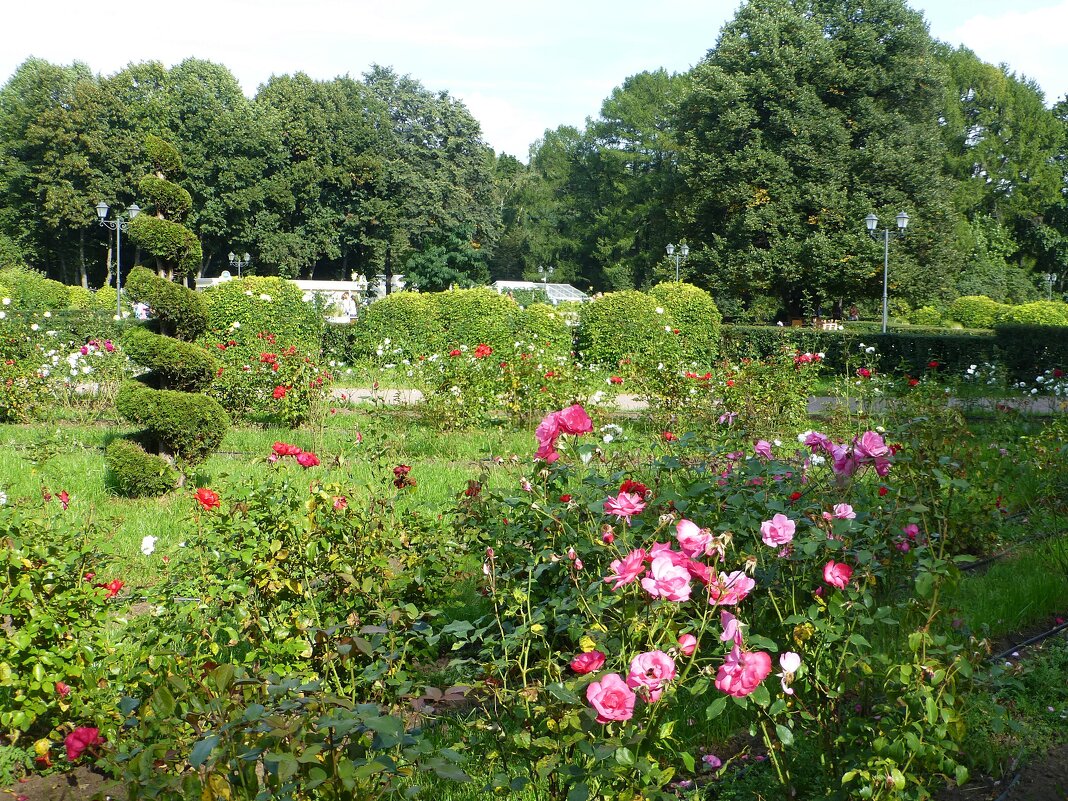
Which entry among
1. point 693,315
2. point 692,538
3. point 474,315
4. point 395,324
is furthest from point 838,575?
point 693,315

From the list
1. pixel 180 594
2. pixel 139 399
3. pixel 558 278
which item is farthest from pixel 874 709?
pixel 558 278

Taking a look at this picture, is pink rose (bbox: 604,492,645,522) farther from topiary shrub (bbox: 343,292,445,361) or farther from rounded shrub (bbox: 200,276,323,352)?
topiary shrub (bbox: 343,292,445,361)

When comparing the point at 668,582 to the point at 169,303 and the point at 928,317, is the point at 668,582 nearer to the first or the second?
the point at 169,303

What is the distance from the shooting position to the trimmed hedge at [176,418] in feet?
21.8

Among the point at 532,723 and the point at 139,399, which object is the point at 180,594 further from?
the point at 139,399

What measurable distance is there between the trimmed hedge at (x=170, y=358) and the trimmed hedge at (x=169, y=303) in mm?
111

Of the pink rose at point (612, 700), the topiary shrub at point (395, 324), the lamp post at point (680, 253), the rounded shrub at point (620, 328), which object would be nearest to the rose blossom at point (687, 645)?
the pink rose at point (612, 700)

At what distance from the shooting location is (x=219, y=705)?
6.70 feet

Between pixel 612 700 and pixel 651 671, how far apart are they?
100 mm

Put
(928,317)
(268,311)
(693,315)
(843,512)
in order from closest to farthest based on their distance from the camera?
(843,512) → (268,311) → (693,315) → (928,317)

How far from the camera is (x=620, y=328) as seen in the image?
54.6 feet

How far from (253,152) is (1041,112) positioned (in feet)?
114

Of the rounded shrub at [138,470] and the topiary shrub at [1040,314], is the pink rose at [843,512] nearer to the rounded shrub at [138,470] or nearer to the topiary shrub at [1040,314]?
the rounded shrub at [138,470]

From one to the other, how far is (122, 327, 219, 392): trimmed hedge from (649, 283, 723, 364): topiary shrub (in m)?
11.3
